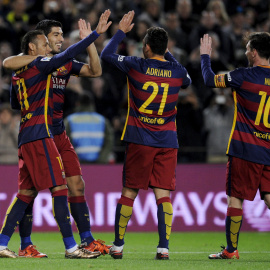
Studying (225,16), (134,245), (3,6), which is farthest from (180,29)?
(134,245)

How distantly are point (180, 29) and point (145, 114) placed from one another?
8.07 meters

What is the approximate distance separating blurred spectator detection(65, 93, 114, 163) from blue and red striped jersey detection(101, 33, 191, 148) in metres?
4.08

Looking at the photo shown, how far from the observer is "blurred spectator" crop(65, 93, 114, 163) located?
39.5 ft

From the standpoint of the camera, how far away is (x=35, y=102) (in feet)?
25.4

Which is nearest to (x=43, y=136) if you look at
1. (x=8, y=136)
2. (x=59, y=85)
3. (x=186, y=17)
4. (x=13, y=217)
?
(x=59, y=85)

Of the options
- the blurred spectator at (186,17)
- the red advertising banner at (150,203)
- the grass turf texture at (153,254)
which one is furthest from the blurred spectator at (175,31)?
the grass turf texture at (153,254)

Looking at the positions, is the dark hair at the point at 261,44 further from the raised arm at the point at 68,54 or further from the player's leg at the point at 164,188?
the raised arm at the point at 68,54

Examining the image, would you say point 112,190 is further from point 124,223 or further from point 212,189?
point 124,223

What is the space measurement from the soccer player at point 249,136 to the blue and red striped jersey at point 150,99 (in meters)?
0.47

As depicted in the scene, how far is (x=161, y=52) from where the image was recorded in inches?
313

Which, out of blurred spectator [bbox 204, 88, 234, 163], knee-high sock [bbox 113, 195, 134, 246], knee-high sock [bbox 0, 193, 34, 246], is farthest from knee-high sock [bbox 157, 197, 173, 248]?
blurred spectator [bbox 204, 88, 234, 163]

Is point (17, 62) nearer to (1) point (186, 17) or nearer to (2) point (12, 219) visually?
(2) point (12, 219)

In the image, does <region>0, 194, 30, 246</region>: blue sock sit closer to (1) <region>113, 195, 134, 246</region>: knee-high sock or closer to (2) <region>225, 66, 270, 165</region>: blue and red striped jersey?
(1) <region>113, 195, 134, 246</region>: knee-high sock

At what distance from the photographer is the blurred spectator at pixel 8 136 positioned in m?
12.2
